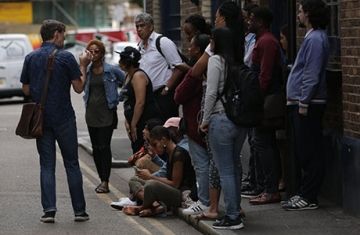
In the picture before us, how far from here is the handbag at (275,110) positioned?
11.2m

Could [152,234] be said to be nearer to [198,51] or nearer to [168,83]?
[198,51]

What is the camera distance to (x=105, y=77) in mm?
12820

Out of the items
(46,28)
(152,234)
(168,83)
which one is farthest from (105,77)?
(152,234)

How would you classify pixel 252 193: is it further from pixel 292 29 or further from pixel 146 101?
pixel 292 29

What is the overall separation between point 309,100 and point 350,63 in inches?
20.6

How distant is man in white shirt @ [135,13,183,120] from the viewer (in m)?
13.0

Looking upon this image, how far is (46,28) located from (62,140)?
3.63 feet

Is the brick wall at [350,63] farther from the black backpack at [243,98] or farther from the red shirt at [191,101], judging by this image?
the red shirt at [191,101]

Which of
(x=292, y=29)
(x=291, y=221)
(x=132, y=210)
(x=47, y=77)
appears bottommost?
(x=132, y=210)

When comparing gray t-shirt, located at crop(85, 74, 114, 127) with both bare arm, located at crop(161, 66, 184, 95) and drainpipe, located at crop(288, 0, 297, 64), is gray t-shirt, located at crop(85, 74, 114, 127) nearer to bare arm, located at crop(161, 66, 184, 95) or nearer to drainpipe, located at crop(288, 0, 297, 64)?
bare arm, located at crop(161, 66, 184, 95)

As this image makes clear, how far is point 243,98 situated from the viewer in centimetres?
960

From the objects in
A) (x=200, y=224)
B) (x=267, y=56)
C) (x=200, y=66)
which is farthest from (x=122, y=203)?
(x=200, y=66)

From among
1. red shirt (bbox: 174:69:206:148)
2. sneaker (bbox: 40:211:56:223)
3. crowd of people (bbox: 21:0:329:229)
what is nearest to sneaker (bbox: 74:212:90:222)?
crowd of people (bbox: 21:0:329:229)

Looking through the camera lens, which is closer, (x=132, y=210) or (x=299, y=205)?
(x=299, y=205)
